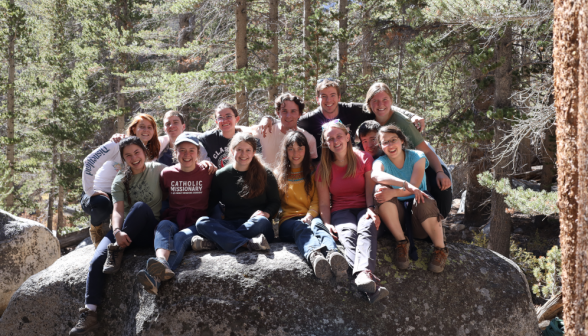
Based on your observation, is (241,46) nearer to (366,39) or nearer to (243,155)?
(366,39)

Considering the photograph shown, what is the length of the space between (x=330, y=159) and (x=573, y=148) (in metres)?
2.26

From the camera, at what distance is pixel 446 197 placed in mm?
4152

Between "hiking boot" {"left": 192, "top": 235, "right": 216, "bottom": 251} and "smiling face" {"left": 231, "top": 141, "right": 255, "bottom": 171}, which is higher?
"smiling face" {"left": 231, "top": 141, "right": 255, "bottom": 171}

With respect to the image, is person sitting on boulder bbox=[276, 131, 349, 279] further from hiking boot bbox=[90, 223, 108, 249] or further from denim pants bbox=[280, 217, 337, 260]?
hiking boot bbox=[90, 223, 108, 249]

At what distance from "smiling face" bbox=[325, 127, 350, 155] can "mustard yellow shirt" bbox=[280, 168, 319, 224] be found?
445 mm

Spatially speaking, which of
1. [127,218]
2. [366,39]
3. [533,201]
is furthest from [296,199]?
[366,39]

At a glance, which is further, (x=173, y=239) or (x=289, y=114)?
(x=289, y=114)

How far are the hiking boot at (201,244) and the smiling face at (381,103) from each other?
229 cm

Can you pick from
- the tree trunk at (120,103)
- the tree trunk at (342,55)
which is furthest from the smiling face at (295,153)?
the tree trunk at (120,103)

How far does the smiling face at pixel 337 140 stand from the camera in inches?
163

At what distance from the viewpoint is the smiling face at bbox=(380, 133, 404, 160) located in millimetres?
3893

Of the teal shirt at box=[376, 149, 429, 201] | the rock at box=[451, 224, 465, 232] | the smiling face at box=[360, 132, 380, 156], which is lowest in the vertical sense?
the rock at box=[451, 224, 465, 232]

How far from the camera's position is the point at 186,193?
4227 mm

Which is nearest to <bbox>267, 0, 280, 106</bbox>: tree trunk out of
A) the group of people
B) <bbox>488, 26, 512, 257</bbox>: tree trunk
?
<bbox>488, 26, 512, 257</bbox>: tree trunk
